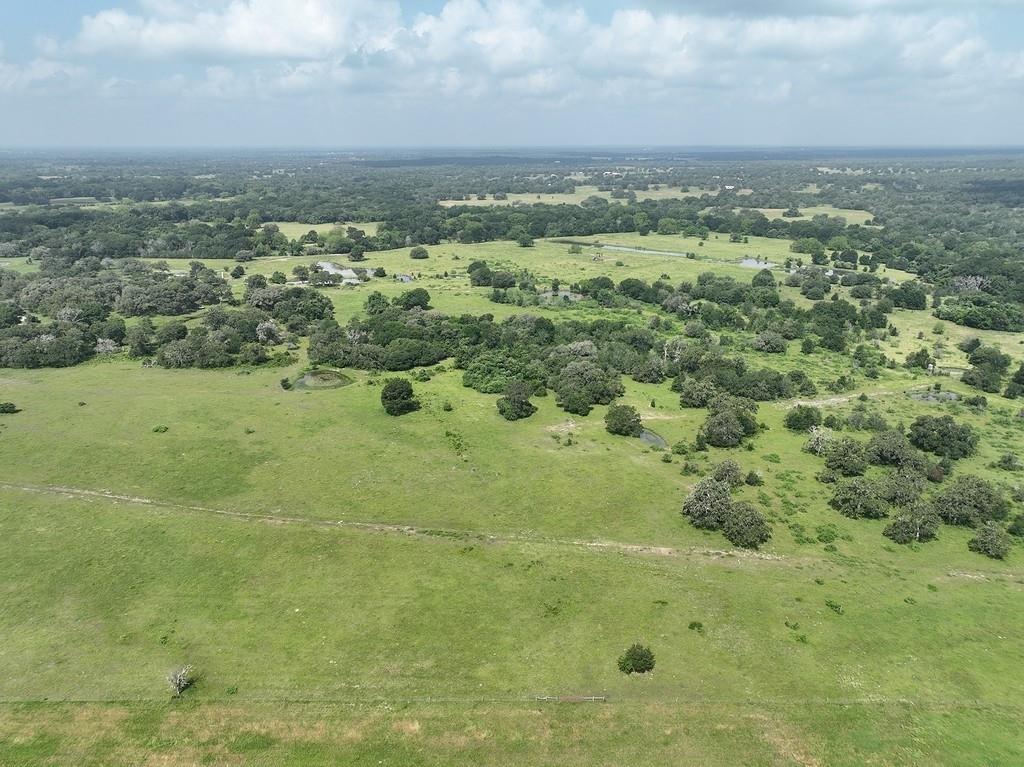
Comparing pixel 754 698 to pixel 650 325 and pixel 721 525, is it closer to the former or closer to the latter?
pixel 721 525

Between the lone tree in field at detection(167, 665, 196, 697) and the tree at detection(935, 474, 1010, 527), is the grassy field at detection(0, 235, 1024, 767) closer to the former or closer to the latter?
the lone tree in field at detection(167, 665, 196, 697)

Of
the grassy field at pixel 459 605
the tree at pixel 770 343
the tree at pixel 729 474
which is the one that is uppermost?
the tree at pixel 770 343

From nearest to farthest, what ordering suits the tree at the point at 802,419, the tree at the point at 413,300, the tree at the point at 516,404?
the tree at the point at 802,419
the tree at the point at 516,404
the tree at the point at 413,300

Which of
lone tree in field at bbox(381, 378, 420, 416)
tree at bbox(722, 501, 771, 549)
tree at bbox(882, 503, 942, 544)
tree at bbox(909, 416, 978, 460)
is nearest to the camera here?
tree at bbox(722, 501, 771, 549)

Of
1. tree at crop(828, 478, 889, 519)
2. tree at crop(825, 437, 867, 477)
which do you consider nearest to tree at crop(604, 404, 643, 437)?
tree at crop(825, 437, 867, 477)

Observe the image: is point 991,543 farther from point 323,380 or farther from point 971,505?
point 323,380

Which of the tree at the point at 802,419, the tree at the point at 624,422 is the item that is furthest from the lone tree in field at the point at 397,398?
the tree at the point at 802,419

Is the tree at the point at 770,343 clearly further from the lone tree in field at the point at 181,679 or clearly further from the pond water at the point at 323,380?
the lone tree in field at the point at 181,679
